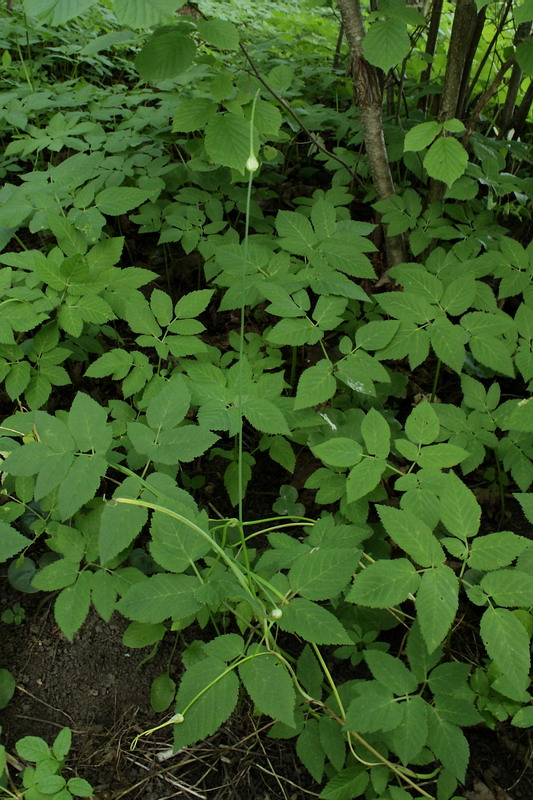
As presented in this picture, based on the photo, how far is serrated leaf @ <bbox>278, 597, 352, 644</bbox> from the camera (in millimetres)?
1086

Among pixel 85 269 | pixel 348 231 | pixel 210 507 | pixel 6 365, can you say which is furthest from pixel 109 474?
pixel 348 231

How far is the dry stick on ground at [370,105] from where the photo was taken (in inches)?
76.7

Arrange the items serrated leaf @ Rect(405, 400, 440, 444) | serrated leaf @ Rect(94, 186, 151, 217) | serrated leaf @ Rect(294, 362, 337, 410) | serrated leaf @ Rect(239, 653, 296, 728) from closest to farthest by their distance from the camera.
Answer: serrated leaf @ Rect(239, 653, 296, 728)
serrated leaf @ Rect(405, 400, 440, 444)
serrated leaf @ Rect(294, 362, 337, 410)
serrated leaf @ Rect(94, 186, 151, 217)

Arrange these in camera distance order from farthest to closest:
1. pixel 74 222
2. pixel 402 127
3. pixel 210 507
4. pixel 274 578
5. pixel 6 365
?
pixel 402 127 < pixel 74 222 < pixel 210 507 < pixel 6 365 < pixel 274 578

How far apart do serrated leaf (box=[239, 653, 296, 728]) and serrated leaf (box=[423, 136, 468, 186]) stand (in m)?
1.52

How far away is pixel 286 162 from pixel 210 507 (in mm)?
2001

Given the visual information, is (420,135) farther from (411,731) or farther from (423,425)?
(411,731)

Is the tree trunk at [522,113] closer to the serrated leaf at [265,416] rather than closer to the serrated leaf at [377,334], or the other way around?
the serrated leaf at [377,334]

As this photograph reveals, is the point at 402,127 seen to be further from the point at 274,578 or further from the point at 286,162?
the point at 274,578

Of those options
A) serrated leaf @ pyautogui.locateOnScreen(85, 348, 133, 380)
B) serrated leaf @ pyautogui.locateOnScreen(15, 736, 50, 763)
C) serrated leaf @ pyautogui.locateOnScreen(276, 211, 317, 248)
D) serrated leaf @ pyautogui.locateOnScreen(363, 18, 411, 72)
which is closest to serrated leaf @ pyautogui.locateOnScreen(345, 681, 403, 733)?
serrated leaf @ pyautogui.locateOnScreen(15, 736, 50, 763)

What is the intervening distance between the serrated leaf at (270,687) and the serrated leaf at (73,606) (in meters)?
0.41

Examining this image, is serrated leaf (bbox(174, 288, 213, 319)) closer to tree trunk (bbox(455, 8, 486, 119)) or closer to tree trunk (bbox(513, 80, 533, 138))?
tree trunk (bbox(455, 8, 486, 119))

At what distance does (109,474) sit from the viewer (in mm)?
1718

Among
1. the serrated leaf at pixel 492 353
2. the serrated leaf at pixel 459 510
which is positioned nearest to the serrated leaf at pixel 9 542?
the serrated leaf at pixel 459 510
